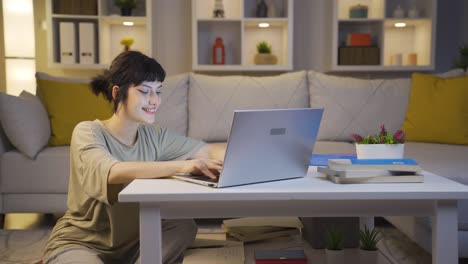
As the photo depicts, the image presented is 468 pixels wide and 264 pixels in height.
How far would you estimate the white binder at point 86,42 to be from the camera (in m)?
4.12

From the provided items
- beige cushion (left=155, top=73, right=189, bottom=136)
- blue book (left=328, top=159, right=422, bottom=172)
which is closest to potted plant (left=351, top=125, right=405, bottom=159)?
blue book (left=328, top=159, right=422, bottom=172)

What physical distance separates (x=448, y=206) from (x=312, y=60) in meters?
3.24

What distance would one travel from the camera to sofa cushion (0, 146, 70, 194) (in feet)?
9.61

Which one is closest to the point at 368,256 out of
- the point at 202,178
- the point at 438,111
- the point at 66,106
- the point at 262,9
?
the point at 202,178

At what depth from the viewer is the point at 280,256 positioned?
4.83ft

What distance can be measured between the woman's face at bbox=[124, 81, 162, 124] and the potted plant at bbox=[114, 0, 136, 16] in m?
2.71

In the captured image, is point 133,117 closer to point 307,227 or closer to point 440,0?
point 307,227

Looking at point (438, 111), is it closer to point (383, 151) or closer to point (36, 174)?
point (383, 151)

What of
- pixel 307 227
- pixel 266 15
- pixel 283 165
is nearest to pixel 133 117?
pixel 283 165

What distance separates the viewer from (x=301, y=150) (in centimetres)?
142

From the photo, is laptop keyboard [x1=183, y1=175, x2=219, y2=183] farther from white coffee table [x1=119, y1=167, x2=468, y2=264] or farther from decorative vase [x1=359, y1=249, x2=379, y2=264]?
decorative vase [x1=359, y1=249, x2=379, y2=264]

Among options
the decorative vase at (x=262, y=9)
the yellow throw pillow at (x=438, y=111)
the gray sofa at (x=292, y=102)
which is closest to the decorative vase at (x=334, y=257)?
the gray sofa at (x=292, y=102)

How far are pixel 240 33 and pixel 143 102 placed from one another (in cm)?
284

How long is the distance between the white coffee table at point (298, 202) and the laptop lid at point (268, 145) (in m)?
0.04
